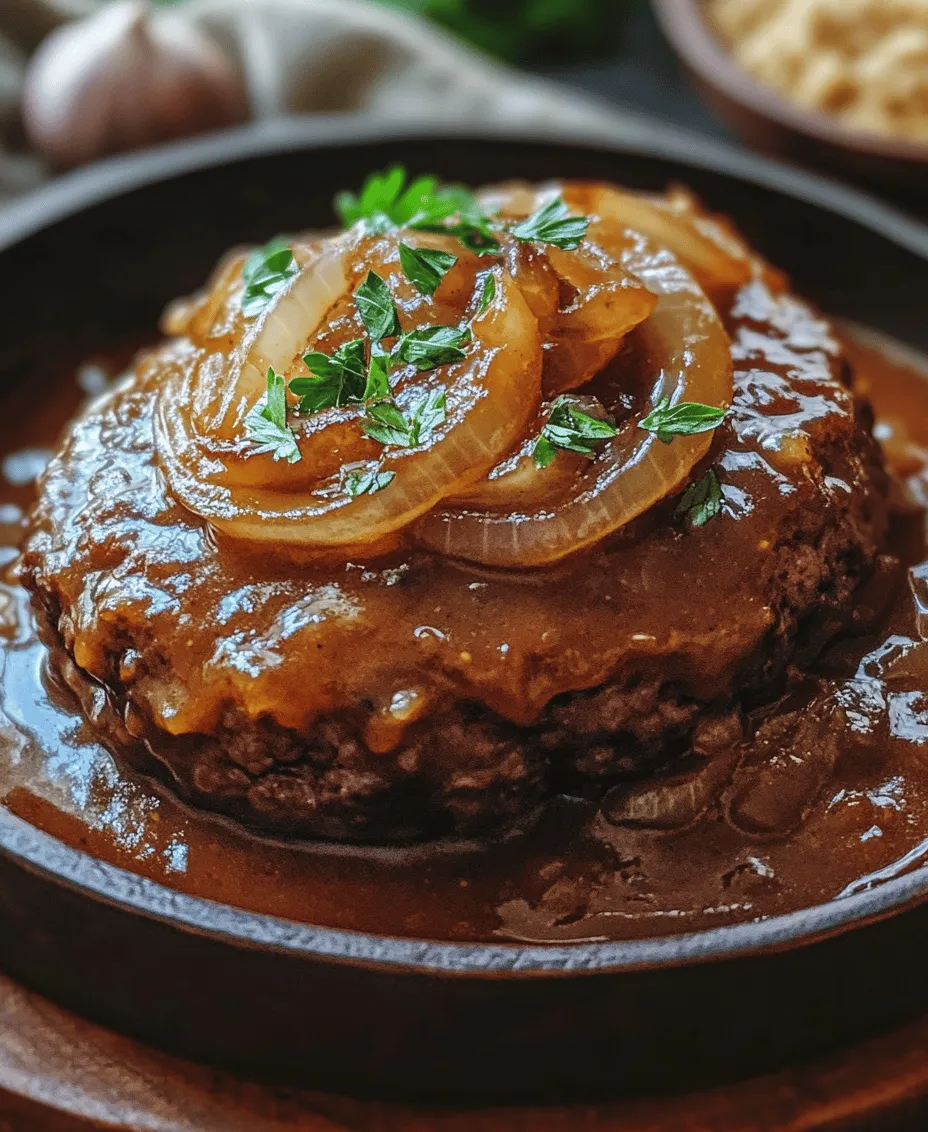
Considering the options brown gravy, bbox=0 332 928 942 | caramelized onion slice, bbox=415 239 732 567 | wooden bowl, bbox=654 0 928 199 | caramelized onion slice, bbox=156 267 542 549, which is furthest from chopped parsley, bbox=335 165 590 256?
wooden bowl, bbox=654 0 928 199

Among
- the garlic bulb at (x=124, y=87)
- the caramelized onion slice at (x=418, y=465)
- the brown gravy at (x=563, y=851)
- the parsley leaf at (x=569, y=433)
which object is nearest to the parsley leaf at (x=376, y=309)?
the caramelized onion slice at (x=418, y=465)

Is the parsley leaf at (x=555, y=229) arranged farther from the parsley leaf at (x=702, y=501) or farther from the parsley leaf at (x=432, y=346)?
the parsley leaf at (x=702, y=501)

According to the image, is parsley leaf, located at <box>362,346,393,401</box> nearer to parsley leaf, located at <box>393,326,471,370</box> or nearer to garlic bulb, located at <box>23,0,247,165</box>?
Result: parsley leaf, located at <box>393,326,471,370</box>

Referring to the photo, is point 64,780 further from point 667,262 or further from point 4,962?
point 667,262

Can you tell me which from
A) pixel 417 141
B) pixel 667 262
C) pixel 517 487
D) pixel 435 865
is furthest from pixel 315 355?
pixel 417 141

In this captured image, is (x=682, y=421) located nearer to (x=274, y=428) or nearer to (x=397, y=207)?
(x=274, y=428)
